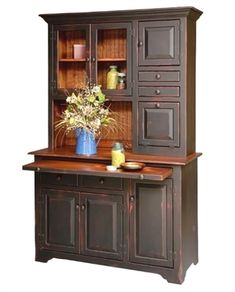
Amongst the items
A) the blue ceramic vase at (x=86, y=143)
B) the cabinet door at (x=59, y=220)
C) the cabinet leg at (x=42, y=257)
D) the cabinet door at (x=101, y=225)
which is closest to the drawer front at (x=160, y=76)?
the blue ceramic vase at (x=86, y=143)

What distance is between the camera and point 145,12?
5.54 metres

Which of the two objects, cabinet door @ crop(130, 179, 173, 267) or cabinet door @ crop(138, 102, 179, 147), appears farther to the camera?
cabinet door @ crop(138, 102, 179, 147)

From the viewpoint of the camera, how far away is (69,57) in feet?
20.8

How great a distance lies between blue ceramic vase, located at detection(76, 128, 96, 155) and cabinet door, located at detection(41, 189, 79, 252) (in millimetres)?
425

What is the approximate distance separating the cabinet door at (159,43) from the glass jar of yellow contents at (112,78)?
1.44ft

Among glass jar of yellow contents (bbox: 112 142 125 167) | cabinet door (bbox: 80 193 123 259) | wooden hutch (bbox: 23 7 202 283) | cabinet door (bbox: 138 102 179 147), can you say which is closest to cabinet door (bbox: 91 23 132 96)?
wooden hutch (bbox: 23 7 202 283)

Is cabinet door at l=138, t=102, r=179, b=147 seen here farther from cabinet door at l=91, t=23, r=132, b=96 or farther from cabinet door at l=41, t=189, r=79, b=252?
cabinet door at l=41, t=189, r=79, b=252

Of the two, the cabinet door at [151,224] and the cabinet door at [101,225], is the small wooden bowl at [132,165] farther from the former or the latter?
the cabinet door at [101,225]

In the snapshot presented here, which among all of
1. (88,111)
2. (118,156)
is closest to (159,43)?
(88,111)

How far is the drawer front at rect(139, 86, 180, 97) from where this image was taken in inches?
218

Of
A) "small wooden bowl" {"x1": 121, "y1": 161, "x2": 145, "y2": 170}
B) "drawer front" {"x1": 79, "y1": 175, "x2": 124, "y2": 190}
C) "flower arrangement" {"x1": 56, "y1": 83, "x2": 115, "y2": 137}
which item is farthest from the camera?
"flower arrangement" {"x1": 56, "y1": 83, "x2": 115, "y2": 137}

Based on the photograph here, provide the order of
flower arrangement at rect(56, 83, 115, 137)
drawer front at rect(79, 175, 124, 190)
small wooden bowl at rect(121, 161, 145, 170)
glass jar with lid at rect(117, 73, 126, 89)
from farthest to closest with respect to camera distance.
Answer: glass jar with lid at rect(117, 73, 126, 89) → flower arrangement at rect(56, 83, 115, 137) → drawer front at rect(79, 175, 124, 190) → small wooden bowl at rect(121, 161, 145, 170)

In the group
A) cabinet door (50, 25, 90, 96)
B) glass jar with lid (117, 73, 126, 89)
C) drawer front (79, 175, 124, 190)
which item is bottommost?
drawer front (79, 175, 124, 190)

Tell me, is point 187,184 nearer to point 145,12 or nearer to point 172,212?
point 172,212
